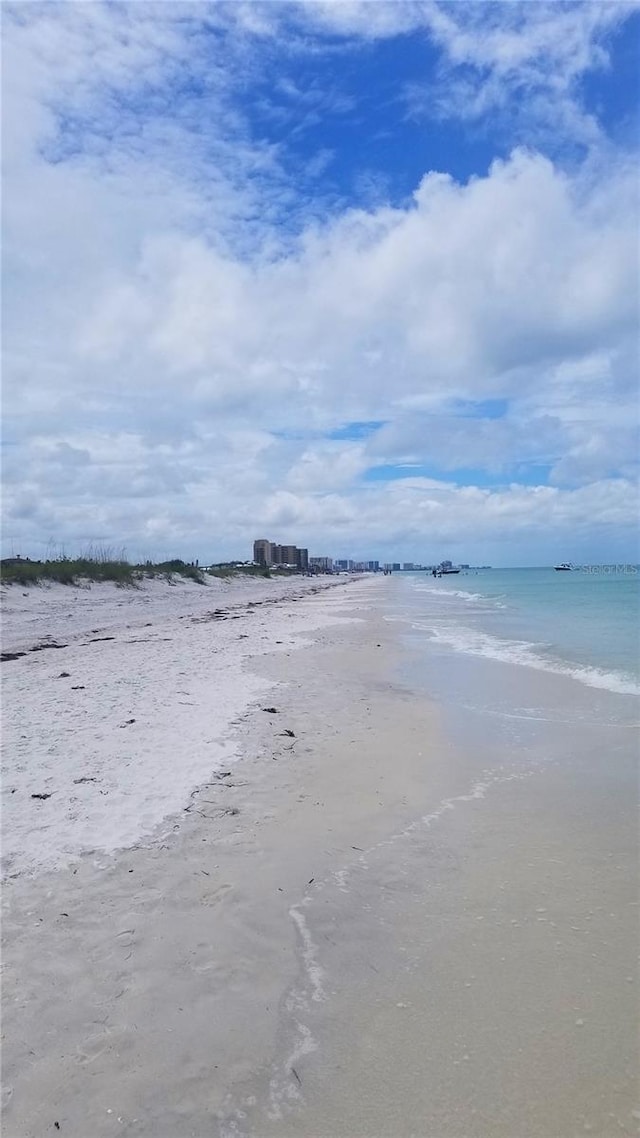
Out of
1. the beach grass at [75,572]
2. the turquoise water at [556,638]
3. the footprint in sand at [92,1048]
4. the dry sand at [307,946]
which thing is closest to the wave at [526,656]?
the turquoise water at [556,638]

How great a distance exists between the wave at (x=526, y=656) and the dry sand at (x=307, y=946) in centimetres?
670

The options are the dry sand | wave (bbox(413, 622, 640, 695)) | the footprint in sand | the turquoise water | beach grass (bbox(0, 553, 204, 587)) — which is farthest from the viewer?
beach grass (bbox(0, 553, 204, 587))

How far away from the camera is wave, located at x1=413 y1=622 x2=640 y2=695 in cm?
1333

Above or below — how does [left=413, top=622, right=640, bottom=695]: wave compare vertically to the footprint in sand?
below

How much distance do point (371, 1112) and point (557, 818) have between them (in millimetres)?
3902

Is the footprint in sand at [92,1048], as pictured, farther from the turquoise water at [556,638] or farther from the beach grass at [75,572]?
the beach grass at [75,572]

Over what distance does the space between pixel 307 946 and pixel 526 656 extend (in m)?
14.6

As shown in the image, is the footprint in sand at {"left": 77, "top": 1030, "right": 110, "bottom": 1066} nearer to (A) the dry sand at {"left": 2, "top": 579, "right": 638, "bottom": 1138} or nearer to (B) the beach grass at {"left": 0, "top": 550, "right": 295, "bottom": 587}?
(A) the dry sand at {"left": 2, "top": 579, "right": 638, "bottom": 1138}

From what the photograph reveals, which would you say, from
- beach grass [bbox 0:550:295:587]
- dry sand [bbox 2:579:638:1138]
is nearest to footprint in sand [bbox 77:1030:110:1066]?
dry sand [bbox 2:579:638:1138]

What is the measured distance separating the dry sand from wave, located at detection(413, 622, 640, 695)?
22.0ft

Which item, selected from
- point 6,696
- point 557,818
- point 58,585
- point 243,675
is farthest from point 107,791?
point 58,585

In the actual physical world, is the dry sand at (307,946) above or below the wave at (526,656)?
above

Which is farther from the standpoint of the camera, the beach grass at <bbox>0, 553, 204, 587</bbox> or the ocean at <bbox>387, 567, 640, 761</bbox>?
the beach grass at <bbox>0, 553, 204, 587</bbox>

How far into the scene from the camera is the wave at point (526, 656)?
13.3 metres
